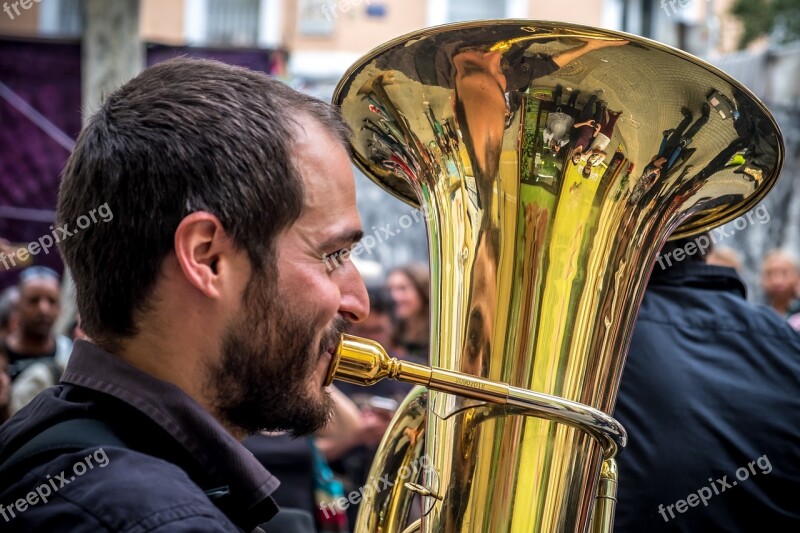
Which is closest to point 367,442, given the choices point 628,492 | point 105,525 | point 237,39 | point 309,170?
point 628,492

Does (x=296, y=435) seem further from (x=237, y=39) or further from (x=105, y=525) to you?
(x=237, y=39)

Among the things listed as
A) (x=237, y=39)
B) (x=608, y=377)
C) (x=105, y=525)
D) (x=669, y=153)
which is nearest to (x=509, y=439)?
(x=608, y=377)

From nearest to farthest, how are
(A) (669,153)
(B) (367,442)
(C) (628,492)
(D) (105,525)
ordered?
(D) (105,525) → (A) (669,153) → (C) (628,492) → (B) (367,442)

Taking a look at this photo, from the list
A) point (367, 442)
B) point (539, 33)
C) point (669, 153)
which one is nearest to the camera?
point (539, 33)

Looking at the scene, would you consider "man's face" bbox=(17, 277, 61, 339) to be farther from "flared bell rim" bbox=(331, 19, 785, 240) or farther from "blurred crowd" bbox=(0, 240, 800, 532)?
"flared bell rim" bbox=(331, 19, 785, 240)

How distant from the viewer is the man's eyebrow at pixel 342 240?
4.70 ft

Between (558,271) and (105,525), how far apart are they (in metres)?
0.89

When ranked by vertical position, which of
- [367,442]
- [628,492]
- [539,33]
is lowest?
[367,442]

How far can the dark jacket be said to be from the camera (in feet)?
3.53

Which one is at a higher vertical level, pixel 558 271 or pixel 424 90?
pixel 424 90

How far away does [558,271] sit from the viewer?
1.68m

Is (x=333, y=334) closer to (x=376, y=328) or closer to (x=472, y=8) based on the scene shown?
(x=376, y=328)

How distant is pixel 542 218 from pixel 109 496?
0.89 metres

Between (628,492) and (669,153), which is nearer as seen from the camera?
(669,153)
